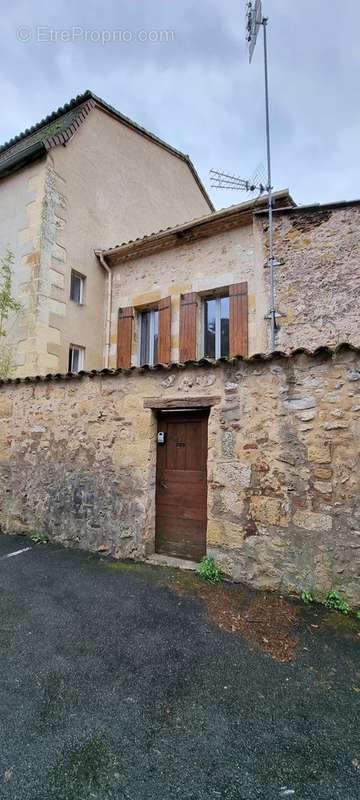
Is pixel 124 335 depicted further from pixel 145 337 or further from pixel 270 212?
pixel 270 212

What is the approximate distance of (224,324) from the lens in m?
7.21

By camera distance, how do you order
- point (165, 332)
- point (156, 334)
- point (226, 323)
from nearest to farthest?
point (226, 323) → point (165, 332) → point (156, 334)

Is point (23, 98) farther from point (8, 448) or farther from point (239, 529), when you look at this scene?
point (239, 529)

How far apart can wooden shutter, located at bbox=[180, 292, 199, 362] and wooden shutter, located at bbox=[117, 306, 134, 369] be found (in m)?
1.36

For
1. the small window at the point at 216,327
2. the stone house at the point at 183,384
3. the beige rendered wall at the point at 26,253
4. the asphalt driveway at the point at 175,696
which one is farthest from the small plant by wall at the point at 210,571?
the beige rendered wall at the point at 26,253

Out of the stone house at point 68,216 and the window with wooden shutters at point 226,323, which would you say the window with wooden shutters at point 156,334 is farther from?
the stone house at point 68,216

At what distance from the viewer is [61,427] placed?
528 cm

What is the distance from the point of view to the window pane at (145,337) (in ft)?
26.4

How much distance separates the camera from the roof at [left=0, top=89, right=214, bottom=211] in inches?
293

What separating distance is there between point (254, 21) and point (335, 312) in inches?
224

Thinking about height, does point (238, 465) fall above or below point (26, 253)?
below

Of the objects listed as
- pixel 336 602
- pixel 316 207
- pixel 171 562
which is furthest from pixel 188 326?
pixel 336 602

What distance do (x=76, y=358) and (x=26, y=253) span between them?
7.99 feet

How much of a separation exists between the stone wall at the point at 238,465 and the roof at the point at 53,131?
5.59m
